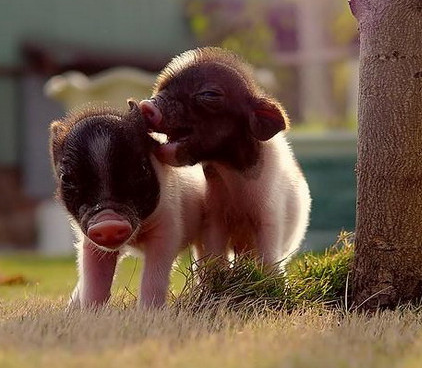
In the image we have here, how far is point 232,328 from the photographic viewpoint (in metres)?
2.84

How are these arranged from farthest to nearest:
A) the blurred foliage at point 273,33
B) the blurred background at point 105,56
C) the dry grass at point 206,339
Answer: the blurred background at point 105,56 → the blurred foliage at point 273,33 → the dry grass at point 206,339

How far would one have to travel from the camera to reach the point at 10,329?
9.03ft

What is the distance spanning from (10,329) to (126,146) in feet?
2.75

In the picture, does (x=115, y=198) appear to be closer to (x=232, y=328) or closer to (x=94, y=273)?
(x=94, y=273)

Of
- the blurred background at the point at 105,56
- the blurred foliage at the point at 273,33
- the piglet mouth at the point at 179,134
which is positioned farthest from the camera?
the blurred background at the point at 105,56

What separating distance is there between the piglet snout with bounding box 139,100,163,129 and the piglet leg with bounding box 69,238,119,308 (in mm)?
504

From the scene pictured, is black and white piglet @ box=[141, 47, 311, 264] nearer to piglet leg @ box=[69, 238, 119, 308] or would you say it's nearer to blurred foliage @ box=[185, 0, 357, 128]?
piglet leg @ box=[69, 238, 119, 308]

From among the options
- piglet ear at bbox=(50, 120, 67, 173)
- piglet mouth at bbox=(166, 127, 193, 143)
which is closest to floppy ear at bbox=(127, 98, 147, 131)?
piglet mouth at bbox=(166, 127, 193, 143)

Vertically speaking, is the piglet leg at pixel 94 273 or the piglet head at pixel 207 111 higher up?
the piglet head at pixel 207 111

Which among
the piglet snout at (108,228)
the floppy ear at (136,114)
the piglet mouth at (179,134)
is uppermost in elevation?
the floppy ear at (136,114)

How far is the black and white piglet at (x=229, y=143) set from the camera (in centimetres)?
356

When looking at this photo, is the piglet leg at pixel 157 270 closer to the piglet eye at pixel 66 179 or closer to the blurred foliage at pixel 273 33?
the piglet eye at pixel 66 179

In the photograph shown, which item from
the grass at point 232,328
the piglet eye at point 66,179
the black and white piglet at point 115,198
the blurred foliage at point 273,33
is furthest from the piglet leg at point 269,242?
the blurred foliage at point 273,33

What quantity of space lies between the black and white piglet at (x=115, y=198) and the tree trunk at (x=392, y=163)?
71cm
